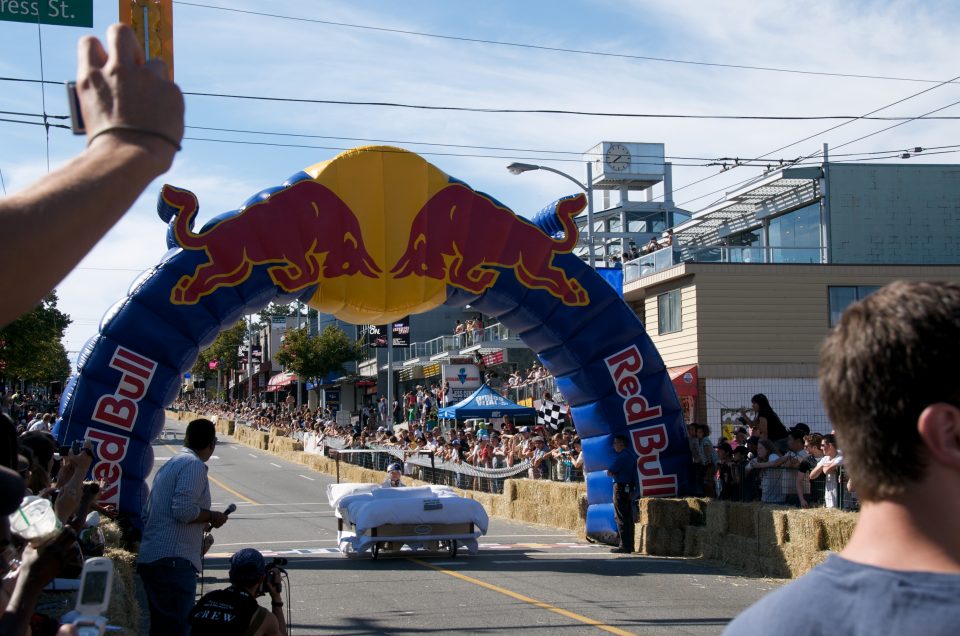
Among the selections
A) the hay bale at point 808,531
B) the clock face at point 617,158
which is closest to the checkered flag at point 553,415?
the hay bale at point 808,531

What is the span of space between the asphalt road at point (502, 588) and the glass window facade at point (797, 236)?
1363 cm

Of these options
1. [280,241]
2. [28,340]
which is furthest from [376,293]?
[28,340]

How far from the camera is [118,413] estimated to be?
46.9ft

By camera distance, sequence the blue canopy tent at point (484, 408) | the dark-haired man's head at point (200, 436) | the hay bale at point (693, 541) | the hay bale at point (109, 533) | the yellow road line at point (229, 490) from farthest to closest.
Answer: the blue canopy tent at point (484, 408) → the yellow road line at point (229, 490) → the hay bale at point (693, 541) → the hay bale at point (109, 533) → the dark-haired man's head at point (200, 436)

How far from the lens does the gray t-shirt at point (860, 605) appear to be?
1.79 metres

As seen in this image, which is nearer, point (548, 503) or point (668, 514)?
point (668, 514)

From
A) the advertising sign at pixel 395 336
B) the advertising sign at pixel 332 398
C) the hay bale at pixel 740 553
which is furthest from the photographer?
the advertising sign at pixel 332 398

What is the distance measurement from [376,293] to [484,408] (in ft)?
45.3

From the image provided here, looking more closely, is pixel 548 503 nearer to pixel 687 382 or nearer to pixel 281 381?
pixel 687 382

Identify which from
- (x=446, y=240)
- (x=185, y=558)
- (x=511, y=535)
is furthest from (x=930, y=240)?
(x=185, y=558)

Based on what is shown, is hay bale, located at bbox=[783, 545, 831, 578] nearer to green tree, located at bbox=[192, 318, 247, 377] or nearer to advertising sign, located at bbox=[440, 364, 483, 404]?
advertising sign, located at bbox=[440, 364, 483, 404]

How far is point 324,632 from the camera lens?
32.0 feet

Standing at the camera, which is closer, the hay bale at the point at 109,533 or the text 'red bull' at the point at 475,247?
the hay bale at the point at 109,533

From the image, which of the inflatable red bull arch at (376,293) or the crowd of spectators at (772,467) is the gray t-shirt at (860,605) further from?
the inflatable red bull arch at (376,293)
